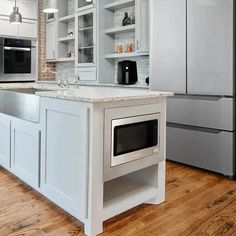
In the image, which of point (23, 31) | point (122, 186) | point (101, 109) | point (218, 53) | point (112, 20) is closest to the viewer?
point (101, 109)

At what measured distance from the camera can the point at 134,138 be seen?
6.81 ft

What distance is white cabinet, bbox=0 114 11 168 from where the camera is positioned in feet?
9.37

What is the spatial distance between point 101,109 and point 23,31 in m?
4.55

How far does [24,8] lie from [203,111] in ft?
14.1

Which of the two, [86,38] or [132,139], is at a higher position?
[86,38]

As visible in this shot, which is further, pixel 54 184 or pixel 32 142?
pixel 32 142

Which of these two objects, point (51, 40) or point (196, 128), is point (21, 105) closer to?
point (196, 128)

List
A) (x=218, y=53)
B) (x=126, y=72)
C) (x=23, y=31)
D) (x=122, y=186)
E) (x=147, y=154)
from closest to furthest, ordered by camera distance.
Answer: (x=147, y=154), (x=122, y=186), (x=218, y=53), (x=126, y=72), (x=23, y=31)

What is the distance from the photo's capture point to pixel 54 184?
216 cm

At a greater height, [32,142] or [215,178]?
[32,142]

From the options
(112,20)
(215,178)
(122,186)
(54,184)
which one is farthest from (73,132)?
(112,20)

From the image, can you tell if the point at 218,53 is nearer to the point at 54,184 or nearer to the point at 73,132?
the point at 73,132

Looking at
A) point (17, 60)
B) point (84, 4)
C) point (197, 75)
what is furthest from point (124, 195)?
point (17, 60)

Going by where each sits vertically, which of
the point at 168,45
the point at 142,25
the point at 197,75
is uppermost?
the point at 142,25
